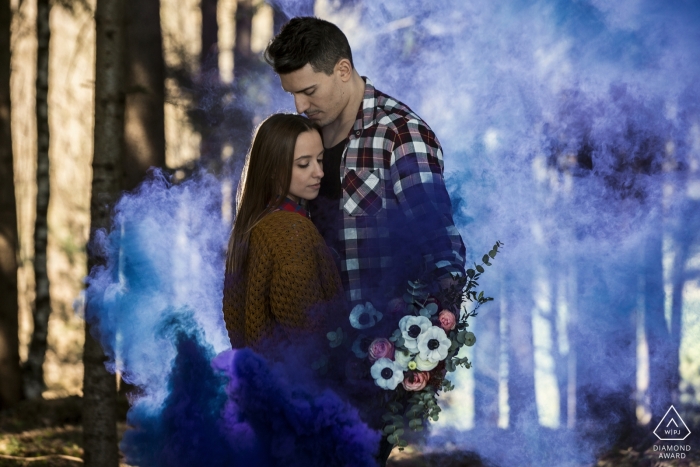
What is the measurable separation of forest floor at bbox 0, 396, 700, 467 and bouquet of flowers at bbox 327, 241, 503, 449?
135 centimetres

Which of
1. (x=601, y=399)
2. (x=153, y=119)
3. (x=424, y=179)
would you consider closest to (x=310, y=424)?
(x=424, y=179)

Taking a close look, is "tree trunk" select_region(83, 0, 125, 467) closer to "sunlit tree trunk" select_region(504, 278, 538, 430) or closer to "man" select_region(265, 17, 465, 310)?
"man" select_region(265, 17, 465, 310)

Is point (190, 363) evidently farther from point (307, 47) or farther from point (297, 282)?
point (307, 47)

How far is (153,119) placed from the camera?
5055 mm

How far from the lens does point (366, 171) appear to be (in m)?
2.87

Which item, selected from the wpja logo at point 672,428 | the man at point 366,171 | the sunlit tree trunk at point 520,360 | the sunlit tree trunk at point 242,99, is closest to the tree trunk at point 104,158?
the sunlit tree trunk at point 242,99

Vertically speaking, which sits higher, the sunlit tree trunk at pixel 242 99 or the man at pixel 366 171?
the sunlit tree trunk at pixel 242 99

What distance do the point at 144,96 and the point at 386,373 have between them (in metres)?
3.21

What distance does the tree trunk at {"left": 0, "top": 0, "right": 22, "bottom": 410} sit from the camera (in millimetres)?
6141

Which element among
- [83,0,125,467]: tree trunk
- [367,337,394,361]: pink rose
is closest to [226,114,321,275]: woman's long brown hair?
[367,337,394,361]: pink rose

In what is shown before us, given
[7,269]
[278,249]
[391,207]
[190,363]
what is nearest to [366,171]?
[391,207]

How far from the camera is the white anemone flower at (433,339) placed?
2.54 m

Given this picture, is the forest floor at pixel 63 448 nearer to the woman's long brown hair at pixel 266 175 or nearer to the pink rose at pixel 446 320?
the pink rose at pixel 446 320

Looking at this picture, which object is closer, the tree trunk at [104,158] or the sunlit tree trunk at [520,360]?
the sunlit tree trunk at [520,360]
